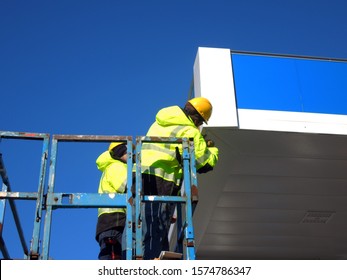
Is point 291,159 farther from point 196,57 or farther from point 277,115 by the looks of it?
point 196,57

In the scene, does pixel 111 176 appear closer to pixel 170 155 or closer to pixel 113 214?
pixel 113 214

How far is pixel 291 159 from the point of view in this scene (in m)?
8.26

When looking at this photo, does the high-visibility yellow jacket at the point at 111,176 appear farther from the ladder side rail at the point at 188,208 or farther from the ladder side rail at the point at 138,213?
the ladder side rail at the point at 188,208

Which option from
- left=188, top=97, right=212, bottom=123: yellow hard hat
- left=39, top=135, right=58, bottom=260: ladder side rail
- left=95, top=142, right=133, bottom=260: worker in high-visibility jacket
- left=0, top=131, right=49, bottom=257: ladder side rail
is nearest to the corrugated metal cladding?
left=188, top=97, right=212, bottom=123: yellow hard hat

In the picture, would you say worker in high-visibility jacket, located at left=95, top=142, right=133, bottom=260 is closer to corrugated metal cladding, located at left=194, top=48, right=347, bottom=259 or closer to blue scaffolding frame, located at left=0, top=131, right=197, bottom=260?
blue scaffolding frame, located at left=0, top=131, right=197, bottom=260

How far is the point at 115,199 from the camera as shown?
442 cm

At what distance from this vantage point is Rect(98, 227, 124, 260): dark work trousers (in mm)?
5227

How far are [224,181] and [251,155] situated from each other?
802 mm

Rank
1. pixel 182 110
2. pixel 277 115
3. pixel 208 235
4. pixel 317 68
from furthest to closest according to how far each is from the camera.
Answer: pixel 208 235 → pixel 317 68 → pixel 277 115 → pixel 182 110

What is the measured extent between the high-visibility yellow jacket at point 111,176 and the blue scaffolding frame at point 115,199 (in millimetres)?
839

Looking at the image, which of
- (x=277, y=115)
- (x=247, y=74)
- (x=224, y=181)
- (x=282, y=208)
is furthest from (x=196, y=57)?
(x=282, y=208)

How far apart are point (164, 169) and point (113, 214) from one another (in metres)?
0.71

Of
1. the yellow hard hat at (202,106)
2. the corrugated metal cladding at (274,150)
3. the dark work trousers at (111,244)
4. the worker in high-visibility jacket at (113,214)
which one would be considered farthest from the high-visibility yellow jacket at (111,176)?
the corrugated metal cladding at (274,150)

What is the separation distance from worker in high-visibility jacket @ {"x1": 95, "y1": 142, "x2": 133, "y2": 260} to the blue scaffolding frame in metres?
0.69
